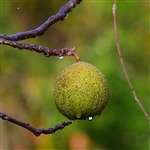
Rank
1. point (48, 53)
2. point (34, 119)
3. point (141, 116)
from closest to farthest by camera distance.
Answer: point (48, 53)
point (141, 116)
point (34, 119)

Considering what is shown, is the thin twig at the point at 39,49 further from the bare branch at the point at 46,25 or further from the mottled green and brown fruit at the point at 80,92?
the bare branch at the point at 46,25

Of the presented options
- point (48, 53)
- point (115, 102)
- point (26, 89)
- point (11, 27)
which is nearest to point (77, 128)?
point (115, 102)

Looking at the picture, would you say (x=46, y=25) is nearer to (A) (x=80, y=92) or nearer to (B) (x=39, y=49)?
(B) (x=39, y=49)

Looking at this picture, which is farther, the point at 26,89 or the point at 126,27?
the point at 26,89

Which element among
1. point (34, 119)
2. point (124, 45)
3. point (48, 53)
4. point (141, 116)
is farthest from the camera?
point (34, 119)

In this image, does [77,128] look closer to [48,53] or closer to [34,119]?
[34,119]

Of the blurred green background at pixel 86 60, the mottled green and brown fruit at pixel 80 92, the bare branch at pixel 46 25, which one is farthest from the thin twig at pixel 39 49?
the blurred green background at pixel 86 60

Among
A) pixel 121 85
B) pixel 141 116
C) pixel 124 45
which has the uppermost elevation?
pixel 124 45
